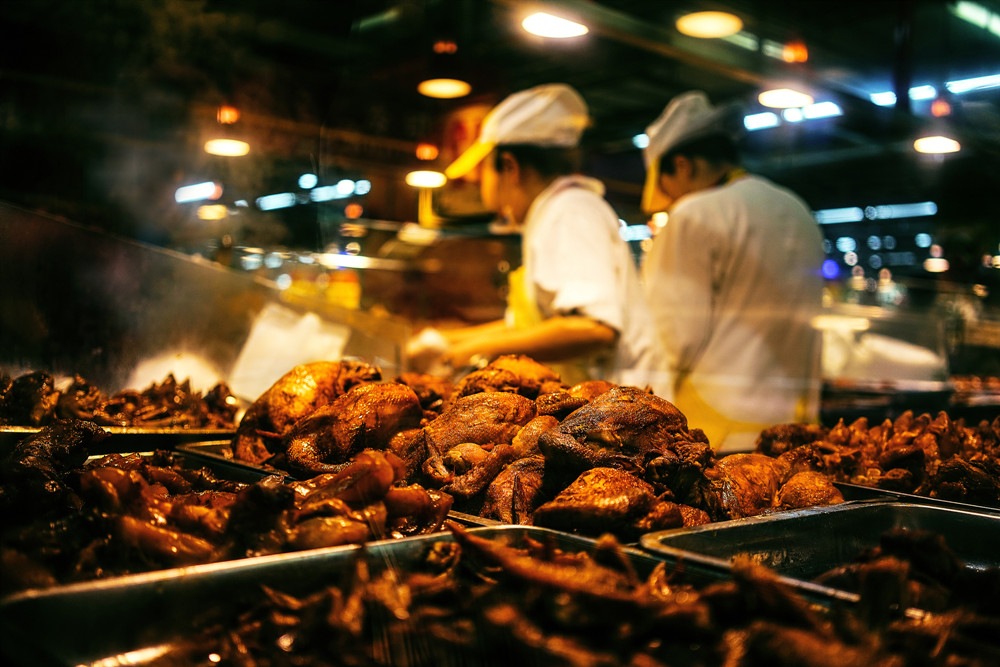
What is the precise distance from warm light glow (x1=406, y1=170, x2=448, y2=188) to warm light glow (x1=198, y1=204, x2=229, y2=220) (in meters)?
2.37

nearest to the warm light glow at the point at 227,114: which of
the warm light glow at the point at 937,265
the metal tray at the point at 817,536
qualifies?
the metal tray at the point at 817,536

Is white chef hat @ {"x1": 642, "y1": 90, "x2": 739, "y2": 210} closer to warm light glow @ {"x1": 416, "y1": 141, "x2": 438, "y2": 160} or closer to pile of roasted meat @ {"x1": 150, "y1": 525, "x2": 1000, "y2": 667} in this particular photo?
warm light glow @ {"x1": 416, "y1": 141, "x2": 438, "y2": 160}

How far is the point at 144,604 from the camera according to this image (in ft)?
3.61

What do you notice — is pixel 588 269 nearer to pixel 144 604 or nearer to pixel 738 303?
pixel 738 303

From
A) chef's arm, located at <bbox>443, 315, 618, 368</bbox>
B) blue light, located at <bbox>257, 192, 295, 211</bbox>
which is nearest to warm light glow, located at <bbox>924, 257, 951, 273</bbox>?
chef's arm, located at <bbox>443, 315, 618, 368</bbox>

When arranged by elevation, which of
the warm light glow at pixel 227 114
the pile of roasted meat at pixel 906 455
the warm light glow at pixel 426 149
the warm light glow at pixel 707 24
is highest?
the warm light glow at pixel 707 24

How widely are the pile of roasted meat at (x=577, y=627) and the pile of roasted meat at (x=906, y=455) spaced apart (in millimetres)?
946

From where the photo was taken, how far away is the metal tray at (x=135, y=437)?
7.37 feet

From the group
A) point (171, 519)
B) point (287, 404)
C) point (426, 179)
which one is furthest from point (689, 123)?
point (171, 519)

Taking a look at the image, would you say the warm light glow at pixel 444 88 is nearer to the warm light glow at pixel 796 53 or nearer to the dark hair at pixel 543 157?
the dark hair at pixel 543 157

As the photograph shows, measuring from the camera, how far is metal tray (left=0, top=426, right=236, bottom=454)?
2246 millimetres

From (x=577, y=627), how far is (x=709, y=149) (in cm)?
366

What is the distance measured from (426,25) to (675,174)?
1835 mm

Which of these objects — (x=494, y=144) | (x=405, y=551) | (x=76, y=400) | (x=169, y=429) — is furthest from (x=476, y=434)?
(x=494, y=144)
